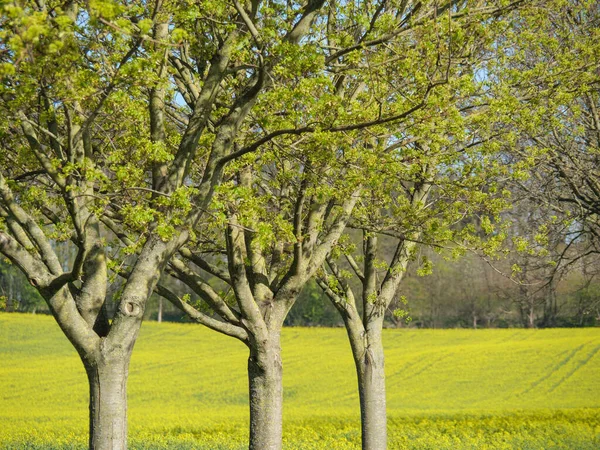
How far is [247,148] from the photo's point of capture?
7.84 m

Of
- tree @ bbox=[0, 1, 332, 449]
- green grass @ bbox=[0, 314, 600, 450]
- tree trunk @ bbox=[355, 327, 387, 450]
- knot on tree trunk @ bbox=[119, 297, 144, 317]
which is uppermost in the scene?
tree @ bbox=[0, 1, 332, 449]

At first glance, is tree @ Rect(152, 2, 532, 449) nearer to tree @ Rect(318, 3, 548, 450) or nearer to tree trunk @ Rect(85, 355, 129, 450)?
tree @ Rect(318, 3, 548, 450)

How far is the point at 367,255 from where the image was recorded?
13.1 meters

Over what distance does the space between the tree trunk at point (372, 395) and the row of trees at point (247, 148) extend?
24 millimetres

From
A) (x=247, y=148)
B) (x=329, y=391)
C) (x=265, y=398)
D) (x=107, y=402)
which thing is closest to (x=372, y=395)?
(x=265, y=398)

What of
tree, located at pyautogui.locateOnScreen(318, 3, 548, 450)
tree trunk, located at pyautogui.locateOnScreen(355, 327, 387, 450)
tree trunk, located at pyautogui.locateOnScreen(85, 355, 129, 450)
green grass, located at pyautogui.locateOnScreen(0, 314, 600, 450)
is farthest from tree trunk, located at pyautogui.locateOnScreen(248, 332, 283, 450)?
green grass, located at pyautogui.locateOnScreen(0, 314, 600, 450)

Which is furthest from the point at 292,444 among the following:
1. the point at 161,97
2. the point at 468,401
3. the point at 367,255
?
the point at 468,401

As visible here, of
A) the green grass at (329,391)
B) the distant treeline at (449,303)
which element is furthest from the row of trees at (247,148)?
the distant treeline at (449,303)

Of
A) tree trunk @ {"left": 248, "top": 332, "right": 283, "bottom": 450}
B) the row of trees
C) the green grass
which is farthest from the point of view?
the green grass

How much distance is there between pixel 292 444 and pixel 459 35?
36.6 ft

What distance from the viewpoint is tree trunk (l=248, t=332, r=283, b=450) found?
987 cm

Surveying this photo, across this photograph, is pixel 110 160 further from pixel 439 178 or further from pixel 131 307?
pixel 439 178

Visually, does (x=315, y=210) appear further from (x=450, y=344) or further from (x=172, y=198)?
(x=450, y=344)

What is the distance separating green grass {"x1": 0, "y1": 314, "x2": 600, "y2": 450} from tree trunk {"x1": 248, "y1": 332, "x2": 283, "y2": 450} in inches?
251
